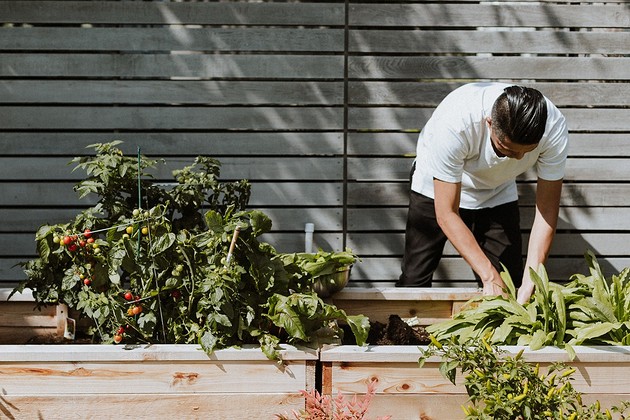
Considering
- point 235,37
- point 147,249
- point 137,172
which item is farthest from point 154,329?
point 235,37

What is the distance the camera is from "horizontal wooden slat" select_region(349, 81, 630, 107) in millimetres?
4758

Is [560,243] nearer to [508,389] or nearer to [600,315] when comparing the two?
[600,315]

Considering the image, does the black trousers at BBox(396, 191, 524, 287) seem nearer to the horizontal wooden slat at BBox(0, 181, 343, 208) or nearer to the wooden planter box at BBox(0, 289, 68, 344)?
the horizontal wooden slat at BBox(0, 181, 343, 208)

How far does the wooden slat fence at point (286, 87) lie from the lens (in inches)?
184

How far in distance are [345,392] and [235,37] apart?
2549 millimetres

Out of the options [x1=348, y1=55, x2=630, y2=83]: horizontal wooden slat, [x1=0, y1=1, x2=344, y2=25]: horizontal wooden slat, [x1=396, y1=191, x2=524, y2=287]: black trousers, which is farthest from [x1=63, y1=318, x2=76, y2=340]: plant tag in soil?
[x1=348, y1=55, x2=630, y2=83]: horizontal wooden slat

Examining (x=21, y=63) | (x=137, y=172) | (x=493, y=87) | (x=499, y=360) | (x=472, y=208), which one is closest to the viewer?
(x=499, y=360)

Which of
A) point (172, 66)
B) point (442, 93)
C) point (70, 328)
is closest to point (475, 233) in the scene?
point (442, 93)

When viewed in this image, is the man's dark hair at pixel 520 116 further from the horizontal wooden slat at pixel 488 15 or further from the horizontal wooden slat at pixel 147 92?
the horizontal wooden slat at pixel 147 92

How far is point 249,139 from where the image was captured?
15.6 feet

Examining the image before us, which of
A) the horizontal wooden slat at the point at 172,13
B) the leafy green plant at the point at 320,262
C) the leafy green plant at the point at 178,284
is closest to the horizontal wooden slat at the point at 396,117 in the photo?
the horizontal wooden slat at the point at 172,13

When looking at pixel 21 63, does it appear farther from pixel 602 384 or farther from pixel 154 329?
pixel 602 384

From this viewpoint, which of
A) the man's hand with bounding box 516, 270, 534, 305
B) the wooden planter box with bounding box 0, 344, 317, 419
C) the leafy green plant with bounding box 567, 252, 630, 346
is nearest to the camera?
the wooden planter box with bounding box 0, 344, 317, 419

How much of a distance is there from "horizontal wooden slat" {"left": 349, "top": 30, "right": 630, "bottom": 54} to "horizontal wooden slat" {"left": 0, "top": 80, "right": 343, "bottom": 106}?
54 cm
